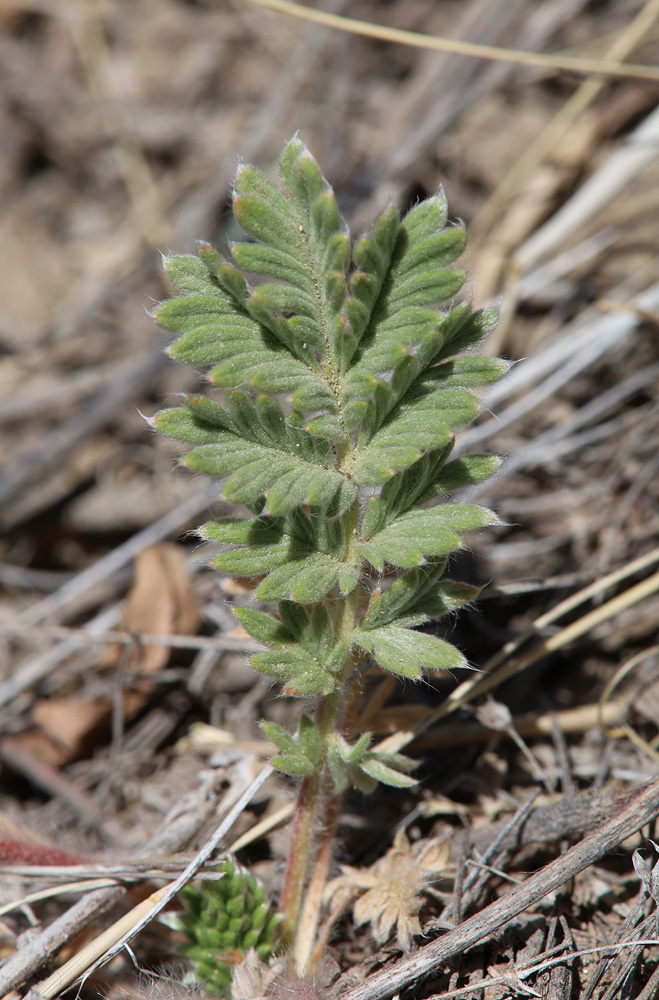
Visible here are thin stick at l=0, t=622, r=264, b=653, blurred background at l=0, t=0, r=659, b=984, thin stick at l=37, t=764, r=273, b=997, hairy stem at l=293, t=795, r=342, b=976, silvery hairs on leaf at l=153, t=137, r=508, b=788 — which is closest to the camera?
silvery hairs on leaf at l=153, t=137, r=508, b=788

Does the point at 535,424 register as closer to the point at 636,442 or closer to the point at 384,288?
the point at 636,442

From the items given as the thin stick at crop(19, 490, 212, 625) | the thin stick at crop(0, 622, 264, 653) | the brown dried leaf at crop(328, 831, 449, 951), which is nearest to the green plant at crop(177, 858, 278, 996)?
the brown dried leaf at crop(328, 831, 449, 951)

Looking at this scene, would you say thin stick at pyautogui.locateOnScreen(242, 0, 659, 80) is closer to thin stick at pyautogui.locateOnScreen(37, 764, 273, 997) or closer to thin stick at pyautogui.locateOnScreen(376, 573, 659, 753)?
thin stick at pyautogui.locateOnScreen(376, 573, 659, 753)

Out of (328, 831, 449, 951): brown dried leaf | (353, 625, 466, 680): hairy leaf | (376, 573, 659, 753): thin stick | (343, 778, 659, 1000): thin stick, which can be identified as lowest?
(328, 831, 449, 951): brown dried leaf

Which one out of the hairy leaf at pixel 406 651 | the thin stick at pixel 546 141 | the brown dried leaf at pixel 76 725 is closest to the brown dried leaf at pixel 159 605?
the brown dried leaf at pixel 76 725

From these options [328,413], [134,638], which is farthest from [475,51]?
[134,638]

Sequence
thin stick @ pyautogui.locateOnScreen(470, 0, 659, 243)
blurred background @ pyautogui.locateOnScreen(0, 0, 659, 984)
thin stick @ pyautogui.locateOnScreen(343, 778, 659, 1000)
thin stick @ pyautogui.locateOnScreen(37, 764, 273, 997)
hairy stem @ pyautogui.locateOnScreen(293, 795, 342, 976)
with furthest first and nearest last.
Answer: thin stick @ pyautogui.locateOnScreen(470, 0, 659, 243) → blurred background @ pyautogui.locateOnScreen(0, 0, 659, 984) → hairy stem @ pyautogui.locateOnScreen(293, 795, 342, 976) → thin stick @ pyautogui.locateOnScreen(37, 764, 273, 997) → thin stick @ pyautogui.locateOnScreen(343, 778, 659, 1000)
